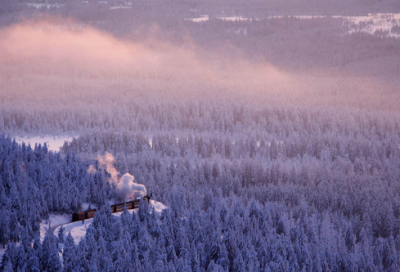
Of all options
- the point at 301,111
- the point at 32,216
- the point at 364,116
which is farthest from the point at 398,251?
the point at 301,111

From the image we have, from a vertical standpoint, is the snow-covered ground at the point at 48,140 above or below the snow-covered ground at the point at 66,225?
below

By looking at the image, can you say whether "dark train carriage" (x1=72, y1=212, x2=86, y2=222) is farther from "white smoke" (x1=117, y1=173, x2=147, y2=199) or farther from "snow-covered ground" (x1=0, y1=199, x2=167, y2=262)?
"white smoke" (x1=117, y1=173, x2=147, y2=199)

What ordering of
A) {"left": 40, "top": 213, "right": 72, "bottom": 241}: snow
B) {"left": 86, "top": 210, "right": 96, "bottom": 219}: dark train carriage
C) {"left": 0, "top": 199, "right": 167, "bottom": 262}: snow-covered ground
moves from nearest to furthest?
{"left": 0, "top": 199, "right": 167, "bottom": 262}: snow-covered ground < {"left": 40, "top": 213, "right": 72, "bottom": 241}: snow < {"left": 86, "top": 210, "right": 96, "bottom": 219}: dark train carriage

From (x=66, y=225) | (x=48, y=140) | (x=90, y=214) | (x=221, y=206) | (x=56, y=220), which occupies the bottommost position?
(x=48, y=140)

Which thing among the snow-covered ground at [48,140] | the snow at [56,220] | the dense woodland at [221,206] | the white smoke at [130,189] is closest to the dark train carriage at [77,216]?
the snow at [56,220]

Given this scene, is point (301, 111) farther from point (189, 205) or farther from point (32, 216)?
point (32, 216)

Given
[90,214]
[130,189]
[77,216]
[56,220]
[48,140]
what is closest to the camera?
[77,216]

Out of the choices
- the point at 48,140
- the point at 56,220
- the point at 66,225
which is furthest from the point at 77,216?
the point at 48,140

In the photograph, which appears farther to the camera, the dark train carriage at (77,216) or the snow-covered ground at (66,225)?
the dark train carriage at (77,216)

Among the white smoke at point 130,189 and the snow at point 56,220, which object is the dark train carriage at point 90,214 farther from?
the white smoke at point 130,189

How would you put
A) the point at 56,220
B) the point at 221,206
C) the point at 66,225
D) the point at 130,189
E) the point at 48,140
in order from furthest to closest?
the point at 48,140, the point at 221,206, the point at 130,189, the point at 56,220, the point at 66,225

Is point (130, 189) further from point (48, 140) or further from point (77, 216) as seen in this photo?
point (48, 140)

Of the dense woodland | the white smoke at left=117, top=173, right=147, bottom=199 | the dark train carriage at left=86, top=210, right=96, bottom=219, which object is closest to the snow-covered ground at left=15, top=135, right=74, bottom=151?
the dense woodland
